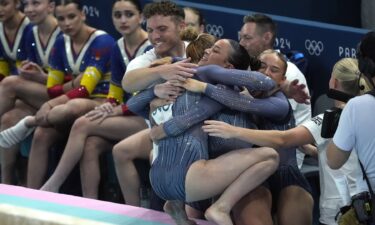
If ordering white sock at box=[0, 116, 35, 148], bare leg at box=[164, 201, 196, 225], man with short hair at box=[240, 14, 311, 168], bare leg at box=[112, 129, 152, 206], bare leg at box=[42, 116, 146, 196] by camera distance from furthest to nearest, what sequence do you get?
white sock at box=[0, 116, 35, 148]
bare leg at box=[42, 116, 146, 196]
man with short hair at box=[240, 14, 311, 168]
bare leg at box=[112, 129, 152, 206]
bare leg at box=[164, 201, 196, 225]

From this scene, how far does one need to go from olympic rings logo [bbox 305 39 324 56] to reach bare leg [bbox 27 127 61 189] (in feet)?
6.04

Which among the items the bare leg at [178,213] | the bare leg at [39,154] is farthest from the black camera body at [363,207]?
the bare leg at [39,154]

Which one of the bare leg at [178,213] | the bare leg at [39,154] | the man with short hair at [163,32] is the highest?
the man with short hair at [163,32]

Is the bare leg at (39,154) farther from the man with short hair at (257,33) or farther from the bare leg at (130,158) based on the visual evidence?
the man with short hair at (257,33)

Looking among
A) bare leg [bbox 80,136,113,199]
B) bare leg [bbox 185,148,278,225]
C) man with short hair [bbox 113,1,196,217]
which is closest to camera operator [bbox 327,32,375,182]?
bare leg [bbox 185,148,278,225]

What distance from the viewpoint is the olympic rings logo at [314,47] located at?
23.9 ft

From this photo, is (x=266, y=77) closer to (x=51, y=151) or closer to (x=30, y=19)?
(x=51, y=151)

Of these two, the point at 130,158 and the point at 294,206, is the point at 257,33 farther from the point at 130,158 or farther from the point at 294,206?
the point at 294,206

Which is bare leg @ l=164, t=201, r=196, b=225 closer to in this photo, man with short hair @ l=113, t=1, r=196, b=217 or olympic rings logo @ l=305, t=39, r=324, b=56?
man with short hair @ l=113, t=1, r=196, b=217

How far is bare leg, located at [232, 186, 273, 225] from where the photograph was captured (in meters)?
5.46

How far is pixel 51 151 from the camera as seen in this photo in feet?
24.8

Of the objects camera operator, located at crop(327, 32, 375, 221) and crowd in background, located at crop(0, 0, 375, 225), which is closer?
camera operator, located at crop(327, 32, 375, 221)

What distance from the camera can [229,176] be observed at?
5.36 meters

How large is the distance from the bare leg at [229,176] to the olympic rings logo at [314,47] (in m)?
2.06
